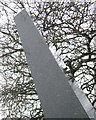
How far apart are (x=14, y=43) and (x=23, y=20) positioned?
0.73 metres

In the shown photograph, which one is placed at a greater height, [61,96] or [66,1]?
[66,1]

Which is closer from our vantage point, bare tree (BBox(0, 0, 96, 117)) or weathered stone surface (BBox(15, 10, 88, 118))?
weathered stone surface (BBox(15, 10, 88, 118))

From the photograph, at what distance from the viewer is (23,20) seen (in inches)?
34.1

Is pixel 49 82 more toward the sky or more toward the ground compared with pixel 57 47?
more toward the ground

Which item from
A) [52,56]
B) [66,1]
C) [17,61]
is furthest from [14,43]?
[52,56]

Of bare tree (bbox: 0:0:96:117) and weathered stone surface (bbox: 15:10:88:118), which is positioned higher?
bare tree (bbox: 0:0:96:117)

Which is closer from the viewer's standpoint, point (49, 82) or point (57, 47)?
point (49, 82)

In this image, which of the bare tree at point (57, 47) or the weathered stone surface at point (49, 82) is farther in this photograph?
the bare tree at point (57, 47)

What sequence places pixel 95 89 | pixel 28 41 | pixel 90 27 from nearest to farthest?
pixel 28 41 < pixel 95 89 < pixel 90 27

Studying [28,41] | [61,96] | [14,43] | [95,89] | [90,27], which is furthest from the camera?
[14,43]

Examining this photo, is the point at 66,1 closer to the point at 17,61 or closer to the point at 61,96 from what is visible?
the point at 17,61

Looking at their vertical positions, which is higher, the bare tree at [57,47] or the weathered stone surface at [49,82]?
the bare tree at [57,47]

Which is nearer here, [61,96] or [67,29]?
[61,96]

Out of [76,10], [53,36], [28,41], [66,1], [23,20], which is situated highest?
[66,1]
